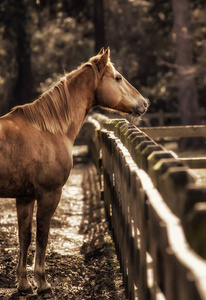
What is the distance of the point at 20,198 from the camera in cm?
459

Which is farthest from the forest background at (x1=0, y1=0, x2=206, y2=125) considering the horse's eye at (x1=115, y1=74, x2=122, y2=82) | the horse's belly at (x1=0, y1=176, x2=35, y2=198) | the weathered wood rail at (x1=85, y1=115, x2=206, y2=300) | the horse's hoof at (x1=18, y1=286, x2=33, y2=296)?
the weathered wood rail at (x1=85, y1=115, x2=206, y2=300)

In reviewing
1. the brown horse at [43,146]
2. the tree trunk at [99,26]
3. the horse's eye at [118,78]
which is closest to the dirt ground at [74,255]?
the brown horse at [43,146]

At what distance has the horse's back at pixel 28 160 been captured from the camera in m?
4.10

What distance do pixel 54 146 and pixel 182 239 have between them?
114 inches

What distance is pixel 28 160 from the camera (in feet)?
13.8

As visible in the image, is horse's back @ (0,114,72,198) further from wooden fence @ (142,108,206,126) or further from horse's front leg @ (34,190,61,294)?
wooden fence @ (142,108,206,126)

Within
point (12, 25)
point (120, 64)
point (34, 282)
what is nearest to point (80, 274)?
point (34, 282)

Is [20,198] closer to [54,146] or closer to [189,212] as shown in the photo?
[54,146]

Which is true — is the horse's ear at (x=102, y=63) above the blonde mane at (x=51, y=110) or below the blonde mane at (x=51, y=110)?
above

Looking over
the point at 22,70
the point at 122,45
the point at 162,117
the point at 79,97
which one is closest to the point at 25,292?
the point at 79,97

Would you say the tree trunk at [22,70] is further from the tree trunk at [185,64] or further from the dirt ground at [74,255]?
the dirt ground at [74,255]

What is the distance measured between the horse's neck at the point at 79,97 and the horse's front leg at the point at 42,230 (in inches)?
29.1

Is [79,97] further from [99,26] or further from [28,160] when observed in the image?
[99,26]

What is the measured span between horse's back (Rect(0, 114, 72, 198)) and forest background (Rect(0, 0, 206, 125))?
12939mm
